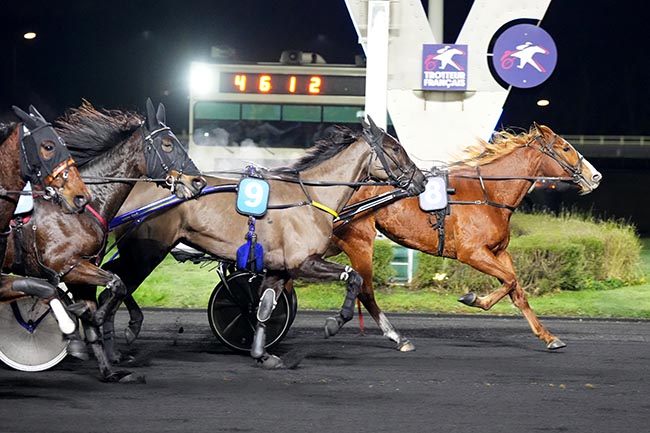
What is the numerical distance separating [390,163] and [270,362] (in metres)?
1.87

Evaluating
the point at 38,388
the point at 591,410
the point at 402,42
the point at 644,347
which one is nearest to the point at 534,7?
the point at 402,42

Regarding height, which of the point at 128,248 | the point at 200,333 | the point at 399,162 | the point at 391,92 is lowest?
the point at 200,333

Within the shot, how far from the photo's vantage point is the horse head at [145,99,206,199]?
7.30m

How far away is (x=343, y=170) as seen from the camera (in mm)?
8312

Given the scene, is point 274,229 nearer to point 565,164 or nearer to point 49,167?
point 49,167

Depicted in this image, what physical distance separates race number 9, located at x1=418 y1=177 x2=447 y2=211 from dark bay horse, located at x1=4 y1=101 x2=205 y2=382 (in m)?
2.62

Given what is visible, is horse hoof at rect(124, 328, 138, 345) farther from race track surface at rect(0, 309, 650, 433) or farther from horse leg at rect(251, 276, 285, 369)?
horse leg at rect(251, 276, 285, 369)

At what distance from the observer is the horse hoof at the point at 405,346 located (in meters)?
8.66

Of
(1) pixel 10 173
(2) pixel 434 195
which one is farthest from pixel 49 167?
(2) pixel 434 195

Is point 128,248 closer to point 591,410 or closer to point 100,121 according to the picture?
point 100,121

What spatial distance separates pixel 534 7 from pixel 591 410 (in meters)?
7.37

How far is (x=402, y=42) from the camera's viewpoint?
1276 centimetres

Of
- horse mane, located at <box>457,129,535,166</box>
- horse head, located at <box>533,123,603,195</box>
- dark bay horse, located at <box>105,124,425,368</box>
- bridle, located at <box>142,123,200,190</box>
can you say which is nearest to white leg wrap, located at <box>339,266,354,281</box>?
dark bay horse, located at <box>105,124,425,368</box>

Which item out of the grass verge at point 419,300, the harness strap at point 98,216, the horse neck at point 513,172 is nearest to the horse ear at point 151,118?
the harness strap at point 98,216
